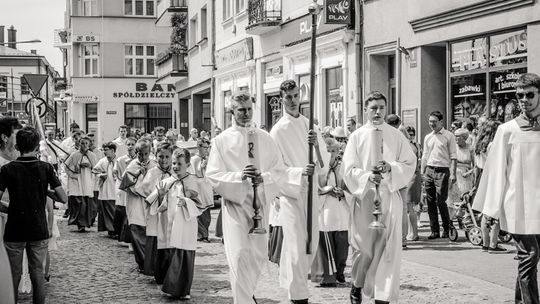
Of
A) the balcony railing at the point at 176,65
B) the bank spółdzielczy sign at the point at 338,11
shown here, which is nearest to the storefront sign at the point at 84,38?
the balcony railing at the point at 176,65

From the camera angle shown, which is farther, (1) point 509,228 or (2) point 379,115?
(2) point 379,115

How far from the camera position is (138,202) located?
40.3 feet

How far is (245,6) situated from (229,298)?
22.4 metres

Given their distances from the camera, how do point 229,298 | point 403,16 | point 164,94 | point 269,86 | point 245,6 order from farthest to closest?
point 164,94 → point 245,6 → point 269,86 → point 403,16 → point 229,298

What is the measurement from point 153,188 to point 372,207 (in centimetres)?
346

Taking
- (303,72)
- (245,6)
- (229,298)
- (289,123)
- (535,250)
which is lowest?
(229,298)

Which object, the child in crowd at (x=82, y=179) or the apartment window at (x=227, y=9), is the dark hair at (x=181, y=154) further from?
the apartment window at (x=227, y=9)

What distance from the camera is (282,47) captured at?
27094mm

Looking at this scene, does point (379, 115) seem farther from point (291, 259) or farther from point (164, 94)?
point (164, 94)

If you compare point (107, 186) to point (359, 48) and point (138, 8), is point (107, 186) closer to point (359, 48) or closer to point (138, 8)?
point (359, 48)

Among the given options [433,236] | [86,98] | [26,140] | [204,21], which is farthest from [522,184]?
[86,98]

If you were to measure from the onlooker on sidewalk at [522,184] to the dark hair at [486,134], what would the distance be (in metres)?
5.69

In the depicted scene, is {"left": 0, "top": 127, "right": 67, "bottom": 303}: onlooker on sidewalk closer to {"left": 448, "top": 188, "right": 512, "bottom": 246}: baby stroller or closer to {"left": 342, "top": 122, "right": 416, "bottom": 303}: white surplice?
{"left": 342, "top": 122, "right": 416, "bottom": 303}: white surplice

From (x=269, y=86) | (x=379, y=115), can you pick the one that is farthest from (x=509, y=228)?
(x=269, y=86)
